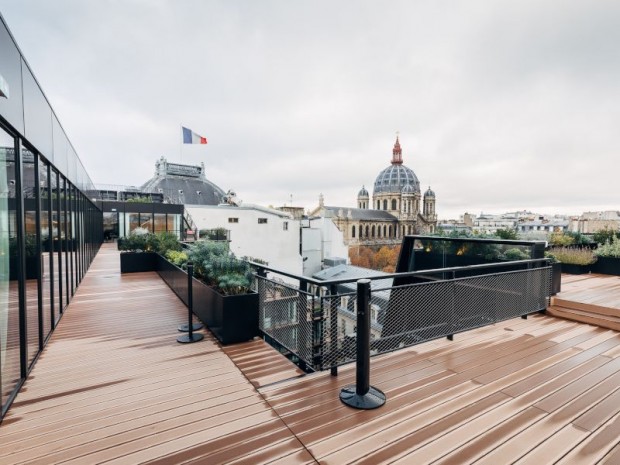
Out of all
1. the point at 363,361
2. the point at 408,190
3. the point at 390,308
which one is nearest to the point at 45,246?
the point at 363,361

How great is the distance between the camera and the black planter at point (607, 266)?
7.63 metres

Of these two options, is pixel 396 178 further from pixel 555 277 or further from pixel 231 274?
pixel 231 274

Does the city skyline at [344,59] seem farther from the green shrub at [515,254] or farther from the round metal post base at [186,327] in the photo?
the green shrub at [515,254]

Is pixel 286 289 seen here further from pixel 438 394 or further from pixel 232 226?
pixel 232 226

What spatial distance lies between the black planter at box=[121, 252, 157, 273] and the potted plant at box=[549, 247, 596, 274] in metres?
11.9

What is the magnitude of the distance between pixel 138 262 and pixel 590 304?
1106 cm

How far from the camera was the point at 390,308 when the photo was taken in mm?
3523

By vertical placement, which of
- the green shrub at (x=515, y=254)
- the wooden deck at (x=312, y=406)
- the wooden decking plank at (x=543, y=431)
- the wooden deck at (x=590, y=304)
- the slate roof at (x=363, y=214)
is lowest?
the wooden deck at (x=312, y=406)

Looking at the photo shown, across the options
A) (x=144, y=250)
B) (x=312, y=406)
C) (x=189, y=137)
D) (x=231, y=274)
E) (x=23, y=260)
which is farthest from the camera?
(x=189, y=137)

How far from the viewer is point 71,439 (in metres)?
2.02

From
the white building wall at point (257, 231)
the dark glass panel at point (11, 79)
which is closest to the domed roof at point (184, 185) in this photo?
the white building wall at point (257, 231)

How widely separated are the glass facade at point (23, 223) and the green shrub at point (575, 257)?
10.7m

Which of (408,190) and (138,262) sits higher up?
(408,190)

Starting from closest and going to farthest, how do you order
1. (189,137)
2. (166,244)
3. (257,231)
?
1. (166,244)
2. (189,137)
3. (257,231)
